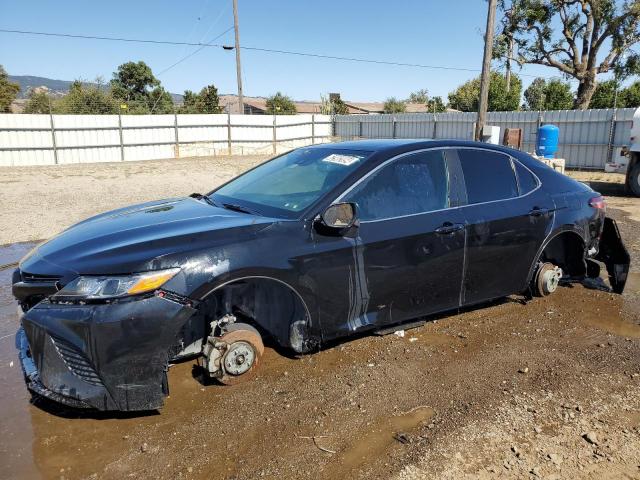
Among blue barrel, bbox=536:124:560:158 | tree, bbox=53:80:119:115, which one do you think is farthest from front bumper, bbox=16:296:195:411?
tree, bbox=53:80:119:115

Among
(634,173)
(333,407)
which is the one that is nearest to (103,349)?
(333,407)

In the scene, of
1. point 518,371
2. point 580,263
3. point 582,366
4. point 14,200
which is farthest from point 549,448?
point 14,200

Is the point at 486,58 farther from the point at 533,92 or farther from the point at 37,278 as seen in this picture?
the point at 533,92

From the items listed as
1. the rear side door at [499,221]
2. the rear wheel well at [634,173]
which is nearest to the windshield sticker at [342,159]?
the rear side door at [499,221]

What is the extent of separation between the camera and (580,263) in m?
4.96

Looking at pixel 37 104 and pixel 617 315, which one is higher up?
pixel 37 104

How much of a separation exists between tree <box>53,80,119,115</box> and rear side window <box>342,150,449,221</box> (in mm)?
22384

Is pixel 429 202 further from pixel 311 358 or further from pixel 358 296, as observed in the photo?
pixel 311 358

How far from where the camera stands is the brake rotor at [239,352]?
10.6 feet

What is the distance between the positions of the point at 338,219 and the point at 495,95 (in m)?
38.7

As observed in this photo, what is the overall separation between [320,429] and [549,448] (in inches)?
49.6

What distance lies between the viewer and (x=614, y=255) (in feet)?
16.6

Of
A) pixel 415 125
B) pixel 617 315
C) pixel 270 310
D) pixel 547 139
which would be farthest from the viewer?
pixel 415 125

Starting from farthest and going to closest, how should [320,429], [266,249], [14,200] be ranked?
[14,200]
[266,249]
[320,429]
